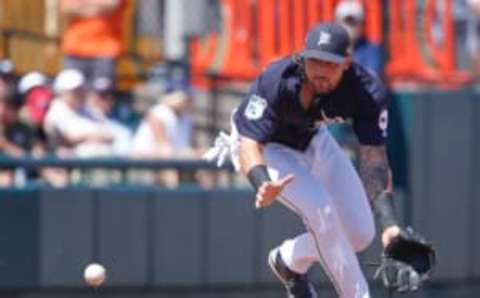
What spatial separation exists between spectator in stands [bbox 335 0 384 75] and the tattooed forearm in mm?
3010

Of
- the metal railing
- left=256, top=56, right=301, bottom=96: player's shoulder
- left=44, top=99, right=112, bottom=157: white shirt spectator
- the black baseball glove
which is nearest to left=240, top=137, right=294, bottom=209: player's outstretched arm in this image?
left=256, top=56, right=301, bottom=96: player's shoulder

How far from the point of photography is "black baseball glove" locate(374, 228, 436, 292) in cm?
1001

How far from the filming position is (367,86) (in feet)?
33.1

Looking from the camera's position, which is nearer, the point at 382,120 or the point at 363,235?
the point at 382,120

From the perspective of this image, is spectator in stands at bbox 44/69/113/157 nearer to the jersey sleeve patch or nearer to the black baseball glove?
the jersey sleeve patch

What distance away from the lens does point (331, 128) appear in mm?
13188

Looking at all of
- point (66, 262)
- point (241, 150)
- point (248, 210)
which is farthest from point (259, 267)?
point (241, 150)

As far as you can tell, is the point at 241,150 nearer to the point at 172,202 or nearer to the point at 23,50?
the point at 172,202

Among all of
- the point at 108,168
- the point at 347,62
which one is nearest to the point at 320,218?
the point at 347,62

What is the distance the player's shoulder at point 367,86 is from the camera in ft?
33.0

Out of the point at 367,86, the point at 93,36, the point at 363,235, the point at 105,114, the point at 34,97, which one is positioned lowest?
the point at 363,235

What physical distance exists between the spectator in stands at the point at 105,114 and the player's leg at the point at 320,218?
10.9ft

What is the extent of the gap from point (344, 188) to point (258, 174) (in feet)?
2.30

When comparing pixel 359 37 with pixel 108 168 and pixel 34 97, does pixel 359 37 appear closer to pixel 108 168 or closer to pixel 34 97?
pixel 108 168
